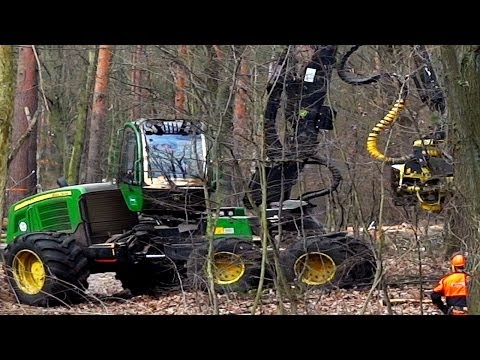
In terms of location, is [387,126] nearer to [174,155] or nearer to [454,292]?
[174,155]

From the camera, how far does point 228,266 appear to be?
31.1ft

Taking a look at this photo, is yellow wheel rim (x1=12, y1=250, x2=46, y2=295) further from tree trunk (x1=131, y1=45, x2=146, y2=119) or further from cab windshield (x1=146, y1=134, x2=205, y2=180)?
tree trunk (x1=131, y1=45, x2=146, y2=119)

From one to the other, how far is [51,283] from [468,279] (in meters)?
5.57

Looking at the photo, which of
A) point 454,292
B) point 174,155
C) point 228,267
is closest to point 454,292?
point 454,292

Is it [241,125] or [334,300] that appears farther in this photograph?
[334,300]

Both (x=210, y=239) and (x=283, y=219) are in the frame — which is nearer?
(x=210, y=239)

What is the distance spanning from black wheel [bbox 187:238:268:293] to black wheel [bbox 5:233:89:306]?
5.02ft

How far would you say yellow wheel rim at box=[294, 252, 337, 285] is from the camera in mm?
9172

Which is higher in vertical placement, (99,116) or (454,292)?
(99,116)

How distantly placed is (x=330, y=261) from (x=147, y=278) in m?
2.57

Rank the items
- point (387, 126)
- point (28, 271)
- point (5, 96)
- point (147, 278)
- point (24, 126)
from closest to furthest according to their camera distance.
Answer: point (5, 96) → point (387, 126) → point (28, 271) → point (147, 278) → point (24, 126)
